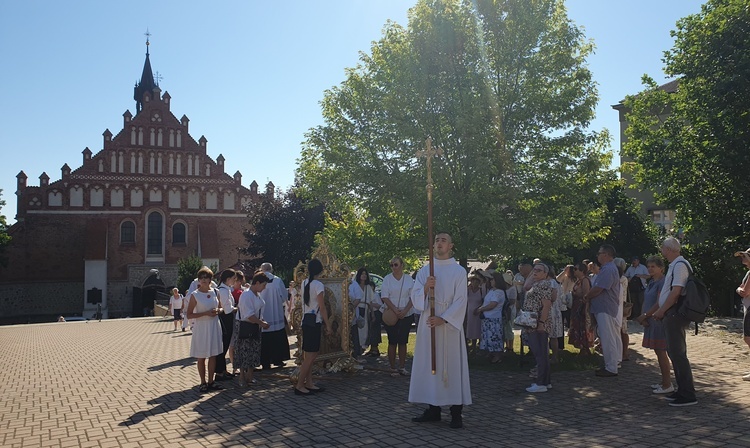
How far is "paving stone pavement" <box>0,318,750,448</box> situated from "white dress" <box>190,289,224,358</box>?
0.66 meters

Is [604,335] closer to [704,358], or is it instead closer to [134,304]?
[704,358]

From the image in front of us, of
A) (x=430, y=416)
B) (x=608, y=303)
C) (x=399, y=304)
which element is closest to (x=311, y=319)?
(x=399, y=304)

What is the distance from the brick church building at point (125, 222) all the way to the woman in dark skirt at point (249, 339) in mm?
33471

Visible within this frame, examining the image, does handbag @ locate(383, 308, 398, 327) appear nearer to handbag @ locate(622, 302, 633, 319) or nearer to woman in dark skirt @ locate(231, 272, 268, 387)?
woman in dark skirt @ locate(231, 272, 268, 387)

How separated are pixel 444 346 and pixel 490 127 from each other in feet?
24.4

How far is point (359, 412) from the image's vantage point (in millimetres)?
7172

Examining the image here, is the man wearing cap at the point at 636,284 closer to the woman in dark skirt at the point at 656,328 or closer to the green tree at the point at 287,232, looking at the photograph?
the woman in dark skirt at the point at 656,328

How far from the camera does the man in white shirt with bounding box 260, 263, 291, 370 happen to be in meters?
10.2

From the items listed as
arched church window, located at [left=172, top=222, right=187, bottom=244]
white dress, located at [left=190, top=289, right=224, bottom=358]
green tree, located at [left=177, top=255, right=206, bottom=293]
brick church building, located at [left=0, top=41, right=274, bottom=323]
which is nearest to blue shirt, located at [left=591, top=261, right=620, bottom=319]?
white dress, located at [left=190, top=289, right=224, bottom=358]

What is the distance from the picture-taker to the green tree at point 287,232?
34125 mm

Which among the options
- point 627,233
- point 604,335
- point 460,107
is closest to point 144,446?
point 604,335

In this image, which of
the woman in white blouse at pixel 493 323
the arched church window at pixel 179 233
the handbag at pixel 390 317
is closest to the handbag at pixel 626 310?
the woman in white blouse at pixel 493 323

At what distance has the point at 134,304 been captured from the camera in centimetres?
4353

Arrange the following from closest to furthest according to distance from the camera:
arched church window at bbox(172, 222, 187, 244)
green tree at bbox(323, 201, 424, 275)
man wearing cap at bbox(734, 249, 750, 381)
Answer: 1. man wearing cap at bbox(734, 249, 750, 381)
2. green tree at bbox(323, 201, 424, 275)
3. arched church window at bbox(172, 222, 187, 244)
